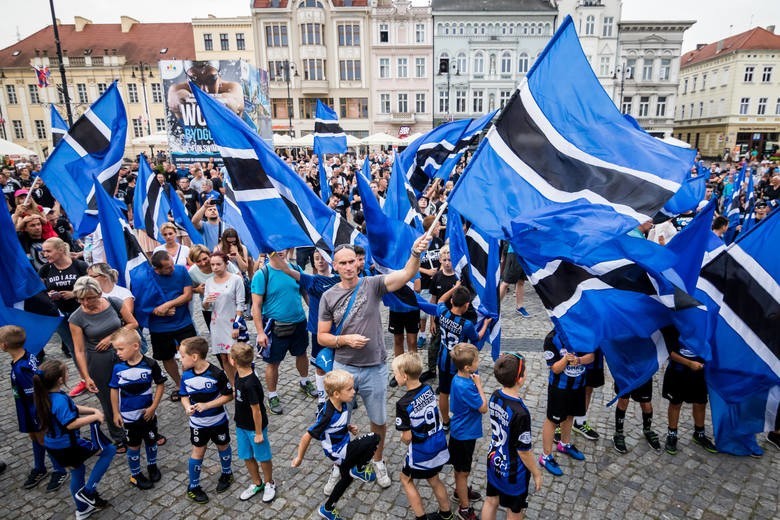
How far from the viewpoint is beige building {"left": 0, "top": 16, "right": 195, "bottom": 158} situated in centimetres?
4962

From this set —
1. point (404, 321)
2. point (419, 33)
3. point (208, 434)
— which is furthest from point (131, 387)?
point (419, 33)

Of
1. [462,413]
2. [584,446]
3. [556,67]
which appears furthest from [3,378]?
[556,67]

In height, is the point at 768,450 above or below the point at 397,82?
below

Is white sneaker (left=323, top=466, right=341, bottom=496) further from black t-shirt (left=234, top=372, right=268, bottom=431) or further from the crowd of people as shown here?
black t-shirt (left=234, top=372, right=268, bottom=431)

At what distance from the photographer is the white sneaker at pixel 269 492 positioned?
4.11 meters

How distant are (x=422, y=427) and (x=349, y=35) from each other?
159 ft

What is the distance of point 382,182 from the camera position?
1392 centimetres

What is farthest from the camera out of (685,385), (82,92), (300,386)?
(82,92)

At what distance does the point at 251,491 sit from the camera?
4.19 metres

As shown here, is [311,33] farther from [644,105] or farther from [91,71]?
[644,105]

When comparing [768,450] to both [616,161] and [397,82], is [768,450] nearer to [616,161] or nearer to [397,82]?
[616,161]

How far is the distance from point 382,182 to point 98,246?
8255mm

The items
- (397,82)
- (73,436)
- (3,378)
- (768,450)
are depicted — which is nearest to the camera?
(73,436)

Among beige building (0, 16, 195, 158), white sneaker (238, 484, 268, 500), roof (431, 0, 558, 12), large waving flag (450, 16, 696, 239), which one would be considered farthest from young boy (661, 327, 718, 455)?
beige building (0, 16, 195, 158)
